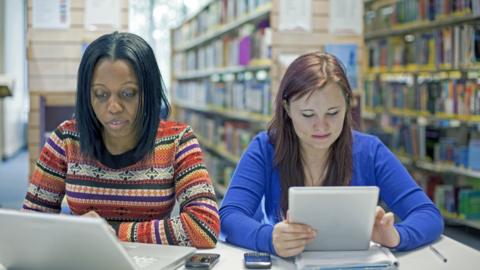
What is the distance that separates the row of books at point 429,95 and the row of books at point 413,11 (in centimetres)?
48

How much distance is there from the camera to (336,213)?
1.34 metres

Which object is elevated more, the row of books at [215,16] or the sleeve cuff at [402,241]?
the row of books at [215,16]

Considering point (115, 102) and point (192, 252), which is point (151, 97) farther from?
point (192, 252)

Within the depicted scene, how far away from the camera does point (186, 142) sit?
1.75 metres

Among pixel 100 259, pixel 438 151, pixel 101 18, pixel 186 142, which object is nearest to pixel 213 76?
pixel 438 151

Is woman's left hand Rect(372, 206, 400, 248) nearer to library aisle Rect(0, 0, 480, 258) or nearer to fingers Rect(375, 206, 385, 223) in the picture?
fingers Rect(375, 206, 385, 223)

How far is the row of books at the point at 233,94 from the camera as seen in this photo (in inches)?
185

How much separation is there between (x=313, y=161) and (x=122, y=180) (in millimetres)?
546

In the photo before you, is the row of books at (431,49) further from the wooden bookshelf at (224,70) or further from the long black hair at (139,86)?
the long black hair at (139,86)

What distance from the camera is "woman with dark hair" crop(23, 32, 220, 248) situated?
5.29ft

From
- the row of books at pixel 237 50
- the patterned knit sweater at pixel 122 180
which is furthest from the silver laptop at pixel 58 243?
the row of books at pixel 237 50

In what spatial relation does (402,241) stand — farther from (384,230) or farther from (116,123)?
(116,123)

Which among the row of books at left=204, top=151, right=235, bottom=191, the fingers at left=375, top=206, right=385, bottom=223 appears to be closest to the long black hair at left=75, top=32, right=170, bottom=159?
the fingers at left=375, top=206, right=385, bottom=223

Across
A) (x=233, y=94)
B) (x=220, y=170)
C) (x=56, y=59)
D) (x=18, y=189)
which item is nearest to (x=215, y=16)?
(x=233, y=94)
